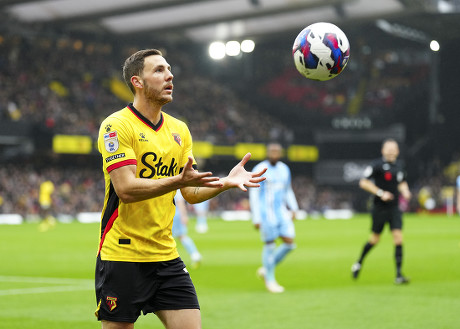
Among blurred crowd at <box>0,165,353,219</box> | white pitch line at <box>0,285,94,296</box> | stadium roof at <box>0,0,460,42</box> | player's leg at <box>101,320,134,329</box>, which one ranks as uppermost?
stadium roof at <box>0,0,460,42</box>

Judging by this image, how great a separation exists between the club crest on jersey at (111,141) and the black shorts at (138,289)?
0.76 meters

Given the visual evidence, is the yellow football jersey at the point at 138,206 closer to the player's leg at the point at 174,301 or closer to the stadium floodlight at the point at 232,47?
the player's leg at the point at 174,301

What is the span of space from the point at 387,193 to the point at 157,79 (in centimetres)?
855

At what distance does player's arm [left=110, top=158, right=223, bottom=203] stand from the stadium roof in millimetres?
35440

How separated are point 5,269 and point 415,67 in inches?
1798

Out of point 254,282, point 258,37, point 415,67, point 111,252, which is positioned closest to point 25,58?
point 258,37

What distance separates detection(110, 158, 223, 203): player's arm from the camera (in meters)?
4.81

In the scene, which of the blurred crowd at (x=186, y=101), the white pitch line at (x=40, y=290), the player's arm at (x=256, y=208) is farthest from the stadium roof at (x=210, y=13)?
the player's arm at (x=256, y=208)

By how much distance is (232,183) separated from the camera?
5.08m

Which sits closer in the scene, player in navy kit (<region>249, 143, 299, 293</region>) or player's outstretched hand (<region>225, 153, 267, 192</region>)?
player's outstretched hand (<region>225, 153, 267, 192</region>)

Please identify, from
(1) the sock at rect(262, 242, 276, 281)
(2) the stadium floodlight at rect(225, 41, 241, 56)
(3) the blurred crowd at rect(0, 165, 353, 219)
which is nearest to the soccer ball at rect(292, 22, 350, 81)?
(1) the sock at rect(262, 242, 276, 281)

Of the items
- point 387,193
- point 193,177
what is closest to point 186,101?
point 387,193

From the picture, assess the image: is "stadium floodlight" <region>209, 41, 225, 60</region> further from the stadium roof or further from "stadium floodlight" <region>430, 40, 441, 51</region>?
"stadium floodlight" <region>430, 40, 441, 51</region>

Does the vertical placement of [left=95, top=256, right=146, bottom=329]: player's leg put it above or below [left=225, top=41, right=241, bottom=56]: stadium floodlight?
below
